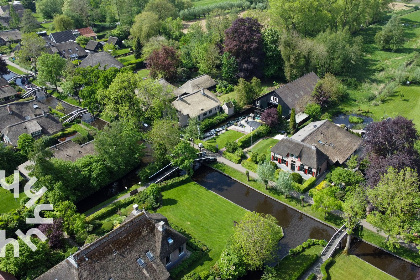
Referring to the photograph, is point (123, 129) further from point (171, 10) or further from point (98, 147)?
point (171, 10)

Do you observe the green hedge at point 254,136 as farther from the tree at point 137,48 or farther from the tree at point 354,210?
the tree at point 137,48

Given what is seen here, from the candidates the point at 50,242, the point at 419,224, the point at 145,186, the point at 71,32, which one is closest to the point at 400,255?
the point at 419,224

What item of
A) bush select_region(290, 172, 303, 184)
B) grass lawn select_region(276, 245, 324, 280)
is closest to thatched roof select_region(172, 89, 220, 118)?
bush select_region(290, 172, 303, 184)

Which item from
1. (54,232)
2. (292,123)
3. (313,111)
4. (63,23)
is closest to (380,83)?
(313,111)

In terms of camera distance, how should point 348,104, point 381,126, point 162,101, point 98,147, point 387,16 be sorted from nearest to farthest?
point 381,126, point 98,147, point 162,101, point 348,104, point 387,16

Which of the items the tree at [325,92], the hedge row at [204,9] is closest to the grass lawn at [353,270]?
the tree at [325,92]

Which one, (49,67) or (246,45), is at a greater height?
(246,45)

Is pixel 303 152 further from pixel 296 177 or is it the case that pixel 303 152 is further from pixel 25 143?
pixel 25 143

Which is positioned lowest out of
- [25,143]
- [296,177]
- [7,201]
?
[296,177]
